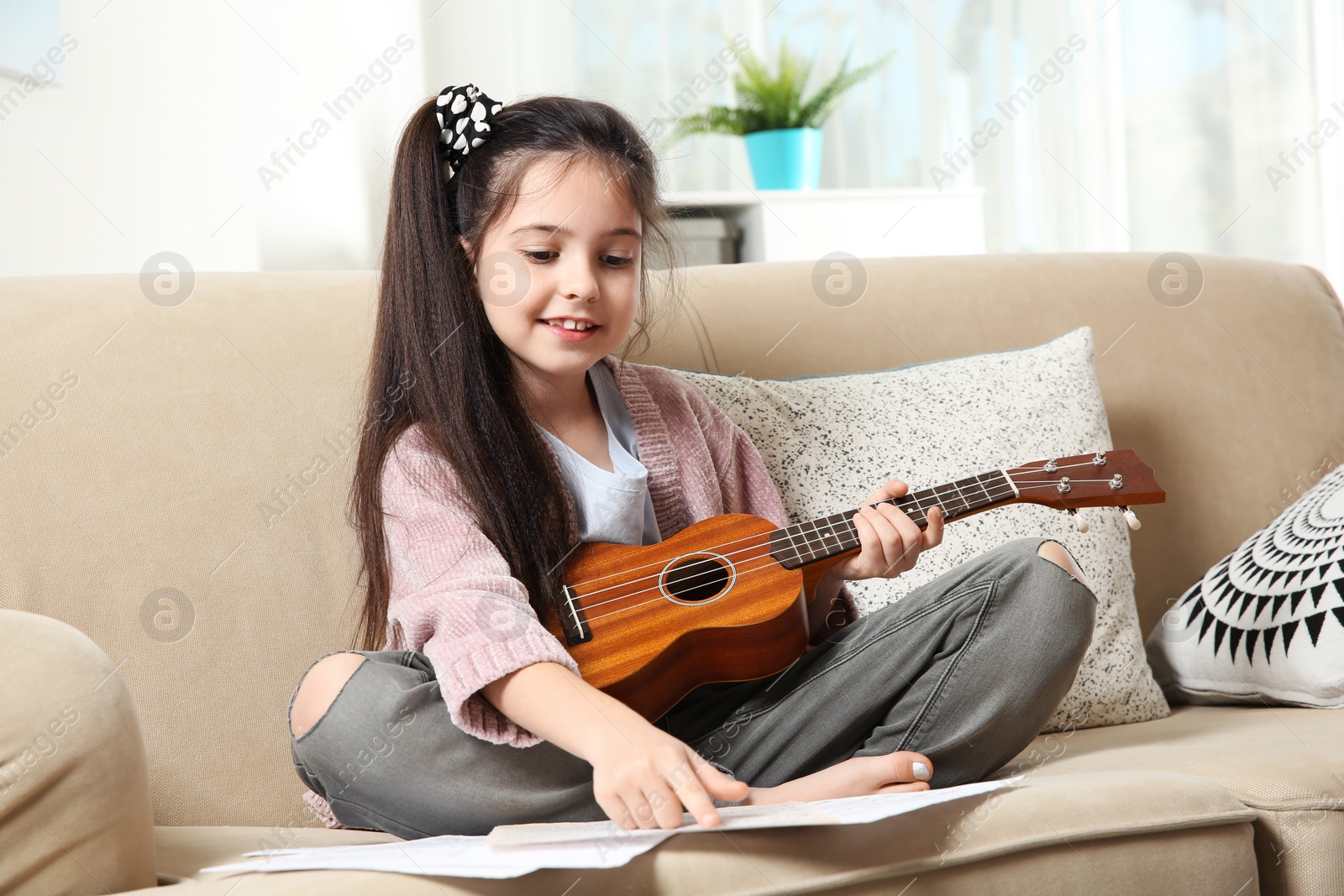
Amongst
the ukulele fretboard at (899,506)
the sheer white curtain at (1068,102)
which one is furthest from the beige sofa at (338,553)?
the sheer white curtain at (1068,102)

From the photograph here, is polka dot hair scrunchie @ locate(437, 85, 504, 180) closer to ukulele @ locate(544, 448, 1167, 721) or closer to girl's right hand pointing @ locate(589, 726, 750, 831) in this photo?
ukulele @ locate(544, 448, 1167, 721)

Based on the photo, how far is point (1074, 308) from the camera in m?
1.43

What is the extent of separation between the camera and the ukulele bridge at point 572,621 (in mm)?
871

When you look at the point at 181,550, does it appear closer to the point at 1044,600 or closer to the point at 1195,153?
the point at 1044,600

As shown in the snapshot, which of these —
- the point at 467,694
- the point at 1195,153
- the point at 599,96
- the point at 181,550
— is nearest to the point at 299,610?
the point at 181,550

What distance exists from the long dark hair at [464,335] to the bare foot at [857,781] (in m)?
0.26

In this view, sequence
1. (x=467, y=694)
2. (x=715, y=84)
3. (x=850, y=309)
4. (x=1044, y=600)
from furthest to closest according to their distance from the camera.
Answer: (x=715, y=84) < (x=850, y=309) < (x=1044, y=600) < (x=467, y=694)

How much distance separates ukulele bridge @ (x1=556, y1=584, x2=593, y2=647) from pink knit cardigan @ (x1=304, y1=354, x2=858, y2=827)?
0.05 metres

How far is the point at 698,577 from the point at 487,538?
180 millimetres

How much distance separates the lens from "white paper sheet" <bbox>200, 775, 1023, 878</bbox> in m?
0.60

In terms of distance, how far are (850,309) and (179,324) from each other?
2.57 ft

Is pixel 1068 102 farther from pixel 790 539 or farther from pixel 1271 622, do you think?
pixel 790 539

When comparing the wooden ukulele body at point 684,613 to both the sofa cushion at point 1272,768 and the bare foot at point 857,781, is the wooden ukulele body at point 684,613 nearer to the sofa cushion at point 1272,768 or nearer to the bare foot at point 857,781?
the bare foot at point 857,781

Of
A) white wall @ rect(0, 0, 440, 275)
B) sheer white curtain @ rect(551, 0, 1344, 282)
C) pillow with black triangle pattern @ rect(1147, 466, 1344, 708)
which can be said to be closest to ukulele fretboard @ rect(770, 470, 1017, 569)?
pillow with black triangle pattern @ rect(1147, 466, 1344, 708)
